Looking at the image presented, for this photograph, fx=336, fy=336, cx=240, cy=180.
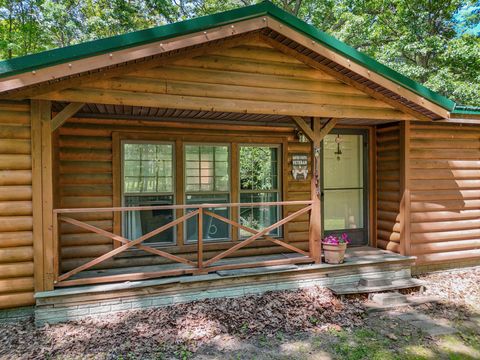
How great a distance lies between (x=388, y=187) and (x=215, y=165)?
3.36 metres

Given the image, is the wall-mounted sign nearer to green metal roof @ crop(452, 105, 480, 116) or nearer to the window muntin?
the window muntin

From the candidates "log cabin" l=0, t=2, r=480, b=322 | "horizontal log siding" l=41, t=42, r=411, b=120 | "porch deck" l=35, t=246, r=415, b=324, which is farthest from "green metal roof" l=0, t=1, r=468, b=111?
"porch deck" l=35, t=246, r=415, b=324

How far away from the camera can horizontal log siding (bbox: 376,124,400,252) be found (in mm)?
6273

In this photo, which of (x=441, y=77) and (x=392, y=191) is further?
(x=441, y=77)

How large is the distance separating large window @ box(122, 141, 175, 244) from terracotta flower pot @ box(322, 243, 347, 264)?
2617 mm

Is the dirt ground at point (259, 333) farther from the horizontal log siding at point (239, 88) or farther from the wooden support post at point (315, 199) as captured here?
the horizontal log siding at point (239, 88)

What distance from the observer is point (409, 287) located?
5.32m

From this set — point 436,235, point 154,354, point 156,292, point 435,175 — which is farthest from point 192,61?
point 436,235

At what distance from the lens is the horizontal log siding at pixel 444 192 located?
6.16m

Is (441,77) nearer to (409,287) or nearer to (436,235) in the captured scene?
(436,235)

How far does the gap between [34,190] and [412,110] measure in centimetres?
588

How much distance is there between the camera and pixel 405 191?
5.94 meters

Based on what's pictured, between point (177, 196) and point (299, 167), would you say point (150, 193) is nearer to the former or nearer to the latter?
point (177, 196)

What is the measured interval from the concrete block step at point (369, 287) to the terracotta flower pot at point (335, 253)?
39 cm
